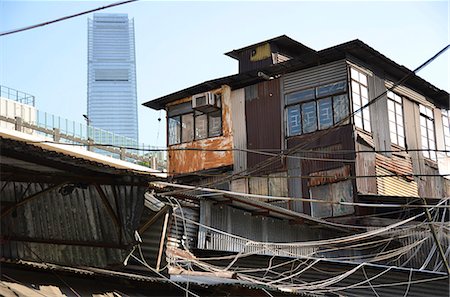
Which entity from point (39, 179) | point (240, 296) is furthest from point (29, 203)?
point (240, 296)

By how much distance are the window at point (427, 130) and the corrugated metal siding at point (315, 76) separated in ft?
15.8

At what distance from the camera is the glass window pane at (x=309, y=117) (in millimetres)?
19734

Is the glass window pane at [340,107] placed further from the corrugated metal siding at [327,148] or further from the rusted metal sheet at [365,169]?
the rusted metal sheet at [365,169]

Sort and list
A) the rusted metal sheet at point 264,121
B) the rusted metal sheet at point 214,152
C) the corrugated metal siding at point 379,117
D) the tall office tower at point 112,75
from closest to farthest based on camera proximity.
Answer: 1. the corrugated metal siding at point 379,117
2. the rusted metal sheet at point 264,121
3. the rusted metal sheet at point 214,152
4. the tall office tower at point 112,75

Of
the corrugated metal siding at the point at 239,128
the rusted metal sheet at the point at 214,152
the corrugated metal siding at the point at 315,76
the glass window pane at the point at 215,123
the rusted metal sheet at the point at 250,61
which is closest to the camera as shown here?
the corrugated metal siding at the point at 315,76

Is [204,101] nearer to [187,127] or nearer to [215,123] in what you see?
[215,123]

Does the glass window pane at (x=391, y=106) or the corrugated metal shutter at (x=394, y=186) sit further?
the glass window pane at (x=391, y=106)

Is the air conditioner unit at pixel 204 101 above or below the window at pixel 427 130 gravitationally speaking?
above

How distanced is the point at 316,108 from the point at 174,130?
19.3 feet

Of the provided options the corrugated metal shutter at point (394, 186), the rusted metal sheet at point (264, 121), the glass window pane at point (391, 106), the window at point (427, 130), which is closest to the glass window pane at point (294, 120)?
the rusted metal sheet at point (264, 121)

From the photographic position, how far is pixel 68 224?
339 inches

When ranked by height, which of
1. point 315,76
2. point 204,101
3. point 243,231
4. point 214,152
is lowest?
point 243,231

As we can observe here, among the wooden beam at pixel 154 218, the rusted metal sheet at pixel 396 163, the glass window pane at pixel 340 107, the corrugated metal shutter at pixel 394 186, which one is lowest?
the wooden beam at pixel 154 218

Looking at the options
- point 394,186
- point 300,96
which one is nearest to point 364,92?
point 300,96
